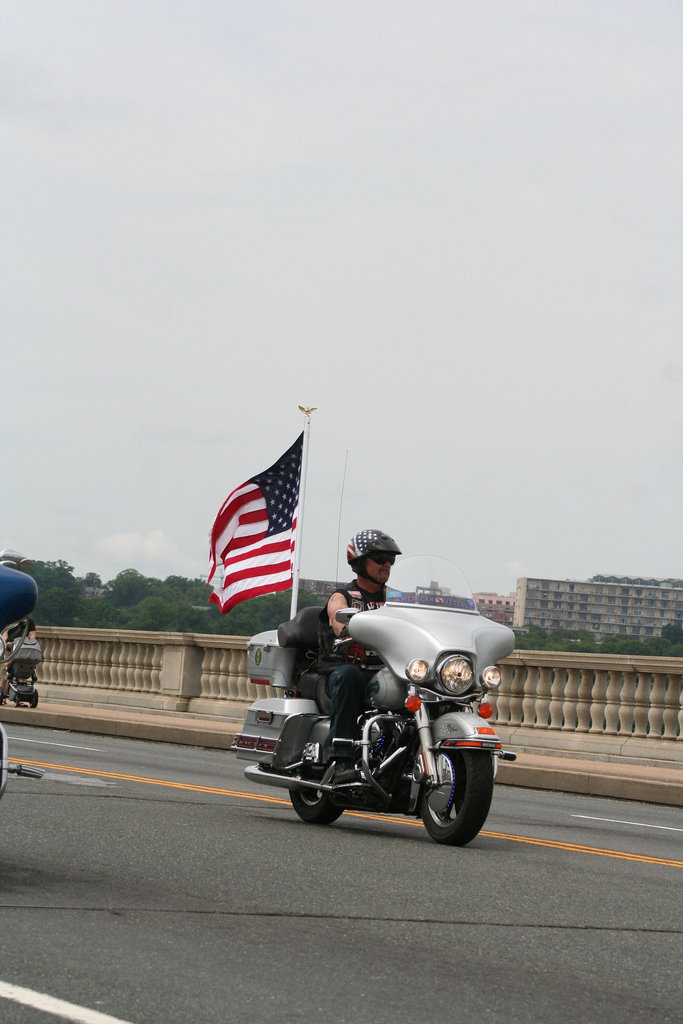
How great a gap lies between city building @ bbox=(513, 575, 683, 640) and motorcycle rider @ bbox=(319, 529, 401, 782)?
33.0 metres

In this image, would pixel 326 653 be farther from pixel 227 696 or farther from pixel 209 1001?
pixel 227 696

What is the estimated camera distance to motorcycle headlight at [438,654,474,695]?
8.87m

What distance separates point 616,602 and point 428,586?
74.8m

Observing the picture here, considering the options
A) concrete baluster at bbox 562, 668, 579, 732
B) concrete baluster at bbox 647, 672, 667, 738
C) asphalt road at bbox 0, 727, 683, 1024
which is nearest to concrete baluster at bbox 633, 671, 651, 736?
concrete baluster at bbox 647, 672, 667, 738

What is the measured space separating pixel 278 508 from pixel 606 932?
596 inches

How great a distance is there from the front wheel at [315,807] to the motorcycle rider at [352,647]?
46cm

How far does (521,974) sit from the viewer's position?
17.3ft

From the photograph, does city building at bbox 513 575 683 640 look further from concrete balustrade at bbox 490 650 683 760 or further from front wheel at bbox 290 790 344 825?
front wheel at bbox 290 790 344 825

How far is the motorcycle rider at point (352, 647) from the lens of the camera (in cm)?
928

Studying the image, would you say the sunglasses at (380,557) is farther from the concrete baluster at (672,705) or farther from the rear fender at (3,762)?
the concrete baluster at (672,705)

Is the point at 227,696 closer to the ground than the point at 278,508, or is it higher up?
closer to the ground

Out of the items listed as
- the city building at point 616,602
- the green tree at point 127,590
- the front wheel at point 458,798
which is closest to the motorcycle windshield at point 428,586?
the front wheel at point 458,798

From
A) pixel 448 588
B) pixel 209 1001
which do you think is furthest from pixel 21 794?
pixel 209 1001

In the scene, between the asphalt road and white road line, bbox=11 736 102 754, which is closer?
the asphalt road
